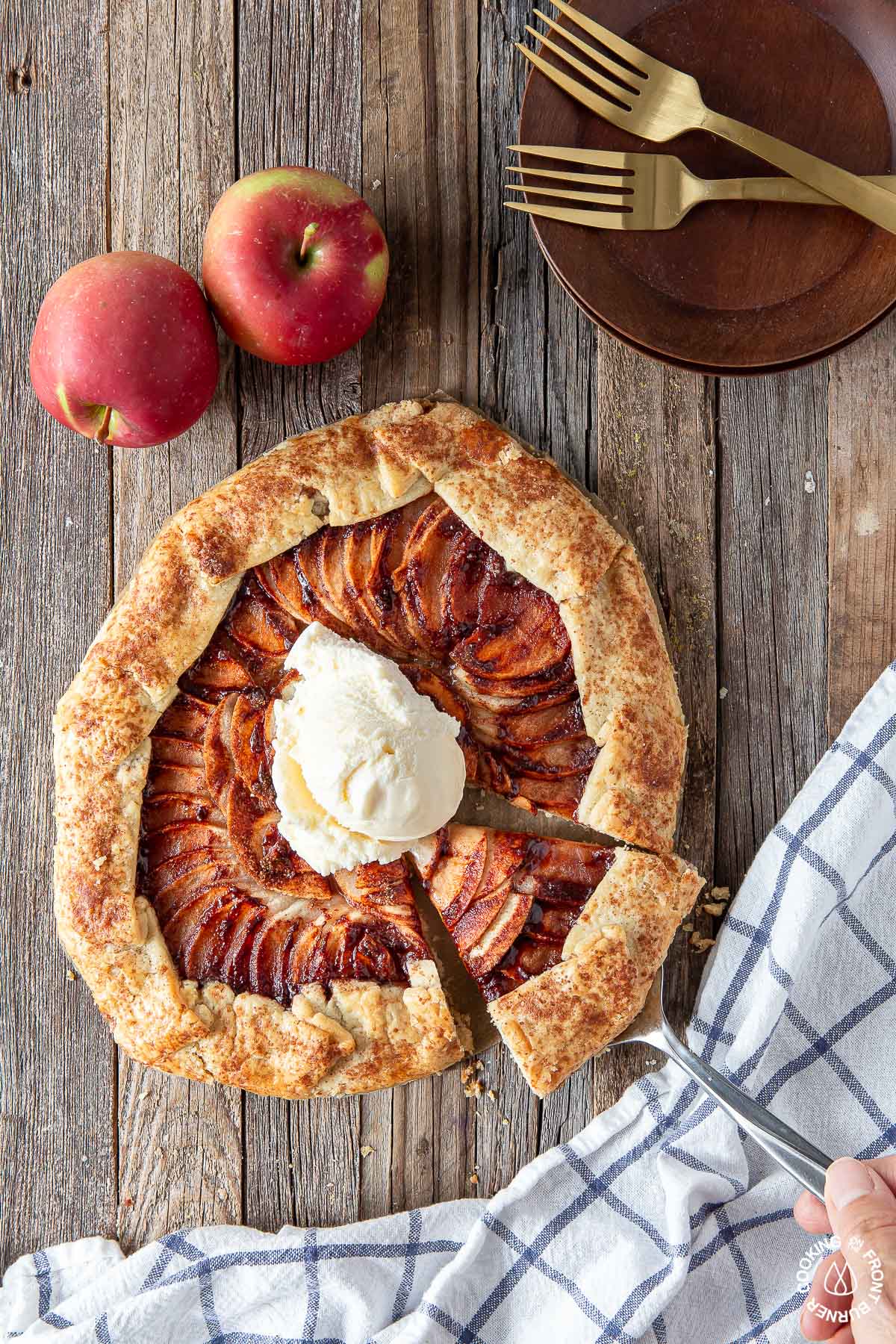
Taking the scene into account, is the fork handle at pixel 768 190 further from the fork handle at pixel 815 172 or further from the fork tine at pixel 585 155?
the fork tine at pixel 585 155

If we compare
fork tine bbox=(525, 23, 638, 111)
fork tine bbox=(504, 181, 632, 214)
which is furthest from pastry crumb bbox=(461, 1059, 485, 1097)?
fork tine bbox=(525, 23, 638, 111)

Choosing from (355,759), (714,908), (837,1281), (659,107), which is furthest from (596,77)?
(837,1281)

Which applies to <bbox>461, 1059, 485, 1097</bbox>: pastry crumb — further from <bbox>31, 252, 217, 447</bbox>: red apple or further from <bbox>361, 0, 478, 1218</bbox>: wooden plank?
<bbox>31, 252, 217, 447</bbox>: red apple

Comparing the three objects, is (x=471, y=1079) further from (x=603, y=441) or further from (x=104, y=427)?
(x=104, y=427)

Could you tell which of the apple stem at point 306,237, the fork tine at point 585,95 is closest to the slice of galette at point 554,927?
the apple stem at point 306,237

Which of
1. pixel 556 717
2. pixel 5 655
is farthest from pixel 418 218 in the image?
pixel 5 655
